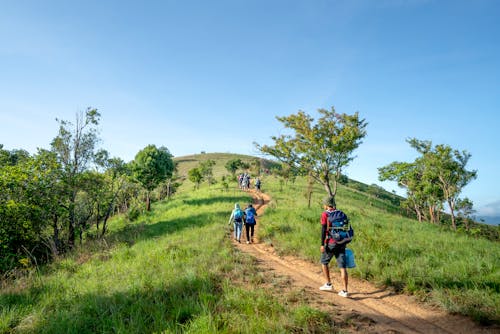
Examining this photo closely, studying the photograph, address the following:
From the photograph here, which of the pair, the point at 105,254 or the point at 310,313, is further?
the point at 105,254

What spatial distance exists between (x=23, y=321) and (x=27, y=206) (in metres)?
10.1

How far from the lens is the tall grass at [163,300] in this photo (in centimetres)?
424

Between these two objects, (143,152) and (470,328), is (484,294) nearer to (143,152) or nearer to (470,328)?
(470,328)

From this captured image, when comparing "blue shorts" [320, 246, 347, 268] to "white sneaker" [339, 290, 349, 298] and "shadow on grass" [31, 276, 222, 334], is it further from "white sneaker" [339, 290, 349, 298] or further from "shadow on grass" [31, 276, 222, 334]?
"shadow on grass" [31, 276, 222, 334]

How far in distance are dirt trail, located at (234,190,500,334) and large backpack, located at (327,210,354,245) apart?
55.0 inches

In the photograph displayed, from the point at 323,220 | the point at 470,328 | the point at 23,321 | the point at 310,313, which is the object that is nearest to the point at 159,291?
the point at 23,321

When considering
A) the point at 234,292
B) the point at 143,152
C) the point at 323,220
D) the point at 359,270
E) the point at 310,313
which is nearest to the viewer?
the point at 310,313

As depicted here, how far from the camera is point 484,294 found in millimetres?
5254

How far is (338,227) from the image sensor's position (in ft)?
20.3

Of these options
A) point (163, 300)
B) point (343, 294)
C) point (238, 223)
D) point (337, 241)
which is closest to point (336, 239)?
point (337, 241)

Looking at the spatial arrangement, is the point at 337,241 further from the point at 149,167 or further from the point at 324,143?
the point at 149,167

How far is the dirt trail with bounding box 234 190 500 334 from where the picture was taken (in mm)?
4500

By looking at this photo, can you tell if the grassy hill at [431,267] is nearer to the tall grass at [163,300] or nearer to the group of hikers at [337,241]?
the group of hikers at [337,241]

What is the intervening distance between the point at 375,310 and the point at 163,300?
458cm
